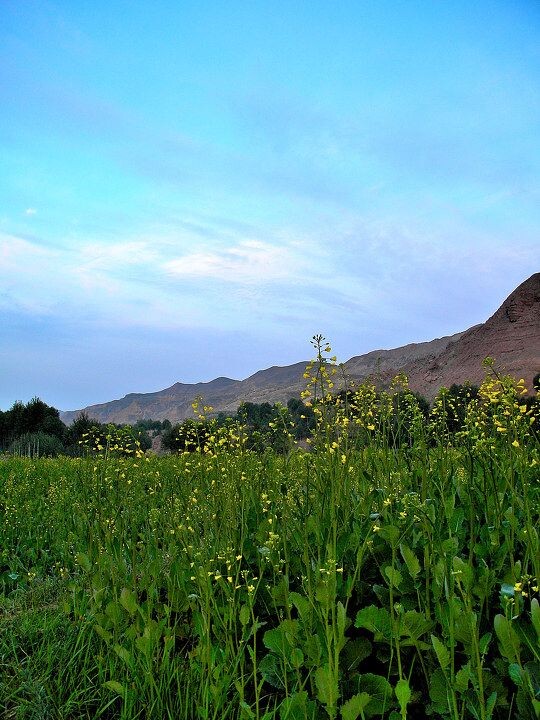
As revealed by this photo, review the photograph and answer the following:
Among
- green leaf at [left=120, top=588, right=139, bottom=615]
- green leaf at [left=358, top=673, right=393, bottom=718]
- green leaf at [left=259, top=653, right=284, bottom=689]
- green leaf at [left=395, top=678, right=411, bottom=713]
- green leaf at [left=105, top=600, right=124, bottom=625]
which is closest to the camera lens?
green leaf at [left=395, top=678, right=411, bottom=713]

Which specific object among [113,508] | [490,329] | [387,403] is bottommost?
[113,508]

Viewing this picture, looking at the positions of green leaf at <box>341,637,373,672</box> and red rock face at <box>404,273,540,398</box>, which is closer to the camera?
green leaf at <box>341,637,373,672</box>

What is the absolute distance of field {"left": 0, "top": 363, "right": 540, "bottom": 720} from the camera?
276 cm

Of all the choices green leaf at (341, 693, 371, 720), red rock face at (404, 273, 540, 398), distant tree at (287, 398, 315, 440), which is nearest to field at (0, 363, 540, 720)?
green leaf at (341, 693, 371, 720)

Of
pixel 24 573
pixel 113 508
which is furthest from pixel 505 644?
pixel 24 573

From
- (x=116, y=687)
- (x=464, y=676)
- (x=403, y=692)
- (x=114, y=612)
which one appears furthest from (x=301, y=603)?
(x=114, y=612)

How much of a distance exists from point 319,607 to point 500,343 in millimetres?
61602

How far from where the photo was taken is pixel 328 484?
414cm

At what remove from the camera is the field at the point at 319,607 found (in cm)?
276

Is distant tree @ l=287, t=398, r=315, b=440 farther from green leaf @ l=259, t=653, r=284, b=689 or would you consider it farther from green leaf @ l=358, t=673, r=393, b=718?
green leaf @ l=358, t=673, r=393, b=718

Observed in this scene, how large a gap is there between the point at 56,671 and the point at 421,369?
5641cm

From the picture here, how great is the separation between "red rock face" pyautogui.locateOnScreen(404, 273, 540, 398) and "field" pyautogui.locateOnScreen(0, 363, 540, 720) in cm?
4461

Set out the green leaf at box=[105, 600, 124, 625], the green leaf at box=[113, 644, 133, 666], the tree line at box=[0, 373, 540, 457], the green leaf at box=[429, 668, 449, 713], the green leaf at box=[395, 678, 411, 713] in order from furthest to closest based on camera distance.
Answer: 1. the tree line at box=[0, 373, 540, 457]
2. the green leaf at box=[105, 600, 124, 625]
3. the green leaf at box=[113, 644, 133, 666]
4. the green leaf at box=[429, 668, 449, 713]
5. the green leaf at box=[395, 678, 411, 713]

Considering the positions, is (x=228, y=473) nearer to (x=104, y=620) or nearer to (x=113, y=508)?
(x=113, y=508)
